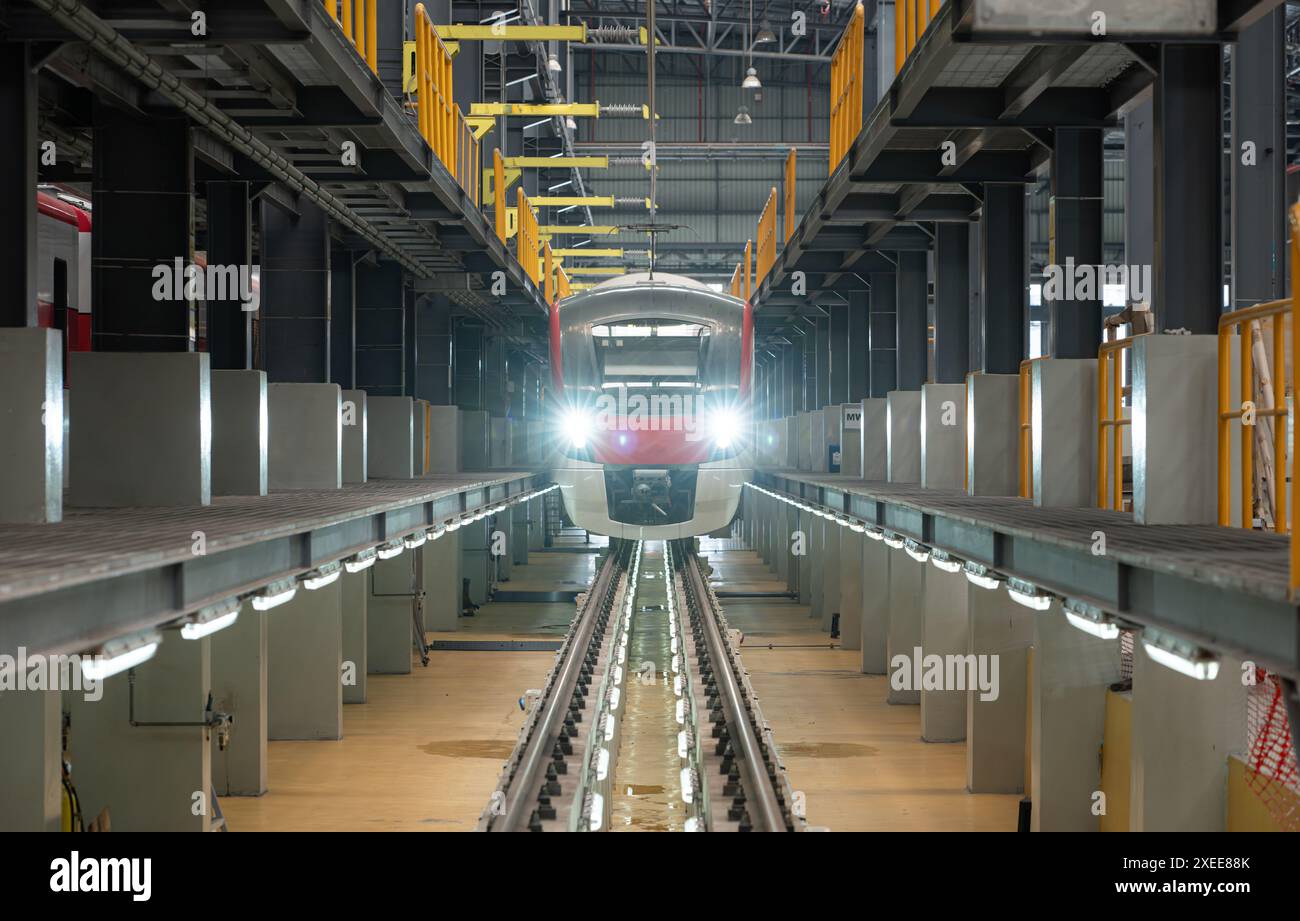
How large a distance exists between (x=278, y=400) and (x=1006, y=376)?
22.4 feet

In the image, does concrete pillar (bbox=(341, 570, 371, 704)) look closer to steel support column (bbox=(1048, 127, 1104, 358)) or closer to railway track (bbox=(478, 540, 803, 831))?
railway track (bbox=(478, 540, 803, 831))

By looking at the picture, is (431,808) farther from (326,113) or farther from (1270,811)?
(1270,811)

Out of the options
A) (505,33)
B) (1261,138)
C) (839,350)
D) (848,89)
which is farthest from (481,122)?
(1261,138)

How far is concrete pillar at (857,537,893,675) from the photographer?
15.7 metres

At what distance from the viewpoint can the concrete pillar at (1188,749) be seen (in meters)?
7.10

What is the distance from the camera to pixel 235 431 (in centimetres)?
1070

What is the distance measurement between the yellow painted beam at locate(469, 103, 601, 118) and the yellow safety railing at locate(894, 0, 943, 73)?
29.9ft

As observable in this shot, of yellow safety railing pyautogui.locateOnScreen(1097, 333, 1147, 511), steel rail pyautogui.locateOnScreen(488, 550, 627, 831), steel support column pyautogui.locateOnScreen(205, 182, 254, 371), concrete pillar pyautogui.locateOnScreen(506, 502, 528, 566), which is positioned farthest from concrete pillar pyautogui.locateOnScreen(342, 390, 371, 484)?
concrete pillar pyautogui.locateOnScreen(506, 502, 528, 566)

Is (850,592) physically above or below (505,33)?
below

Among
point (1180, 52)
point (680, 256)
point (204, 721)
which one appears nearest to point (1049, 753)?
point (1180, 52)

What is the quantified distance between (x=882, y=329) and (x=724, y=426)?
8.70 ft

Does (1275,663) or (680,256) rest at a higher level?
(680,256)

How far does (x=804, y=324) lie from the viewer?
1007 inches

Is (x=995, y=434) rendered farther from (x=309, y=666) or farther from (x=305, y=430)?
(x=309, y=666)
